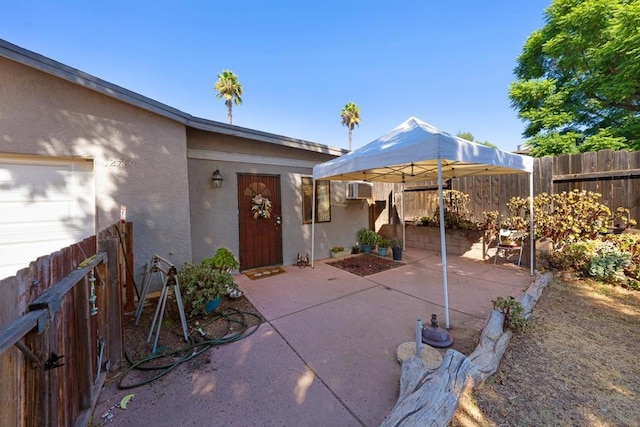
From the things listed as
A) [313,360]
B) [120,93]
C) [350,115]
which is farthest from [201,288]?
[350,115]

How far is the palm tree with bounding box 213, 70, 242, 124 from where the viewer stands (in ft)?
58.5

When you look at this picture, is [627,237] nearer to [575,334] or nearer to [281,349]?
[575,334]

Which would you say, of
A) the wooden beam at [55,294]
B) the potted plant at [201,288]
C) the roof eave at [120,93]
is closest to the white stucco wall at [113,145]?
the roof eave at [120,93]

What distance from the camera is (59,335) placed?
1377 millimetres

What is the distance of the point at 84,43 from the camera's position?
4.30 meters

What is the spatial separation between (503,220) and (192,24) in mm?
8506

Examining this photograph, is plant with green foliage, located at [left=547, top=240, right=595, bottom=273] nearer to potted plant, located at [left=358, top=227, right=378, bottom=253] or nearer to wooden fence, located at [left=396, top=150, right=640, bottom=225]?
wooden fence, located at [left=396, top=150, right=640, bottom=225]

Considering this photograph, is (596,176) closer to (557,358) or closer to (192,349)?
(557,358)

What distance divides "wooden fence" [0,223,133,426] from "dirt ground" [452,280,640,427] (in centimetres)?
233

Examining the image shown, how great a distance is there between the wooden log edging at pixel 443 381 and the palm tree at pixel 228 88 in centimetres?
2027

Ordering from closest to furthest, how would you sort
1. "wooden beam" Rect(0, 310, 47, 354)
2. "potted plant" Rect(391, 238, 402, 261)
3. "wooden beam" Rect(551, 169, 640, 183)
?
"wooden beam" Rect(0, 310, 47, 354) < "wooden beam" Rect(551, 169, 640, 183) < "potted plant" Rect(391, 238, 402, 261)

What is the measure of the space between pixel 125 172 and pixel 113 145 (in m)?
0.40

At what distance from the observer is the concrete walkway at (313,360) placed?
176 centimetres

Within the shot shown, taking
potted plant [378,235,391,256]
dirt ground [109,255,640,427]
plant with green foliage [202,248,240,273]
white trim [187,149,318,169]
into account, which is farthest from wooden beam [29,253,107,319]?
potted plant [378,235,391,256]
